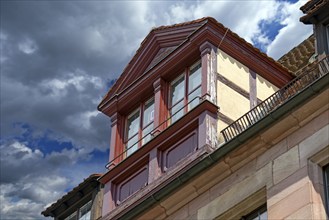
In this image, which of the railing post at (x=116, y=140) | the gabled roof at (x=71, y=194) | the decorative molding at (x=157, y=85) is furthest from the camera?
the gabled roof at (x=71, y=194)

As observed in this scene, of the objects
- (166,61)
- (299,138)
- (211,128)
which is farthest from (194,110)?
(299,138)

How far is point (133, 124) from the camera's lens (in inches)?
909

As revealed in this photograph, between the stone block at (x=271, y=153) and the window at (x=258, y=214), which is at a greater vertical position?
the stone block at (x=271, y=153)

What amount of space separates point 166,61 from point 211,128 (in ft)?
9.27

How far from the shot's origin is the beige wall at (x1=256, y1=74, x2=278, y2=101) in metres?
22.0

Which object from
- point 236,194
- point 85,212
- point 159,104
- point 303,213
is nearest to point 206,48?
point 159,104

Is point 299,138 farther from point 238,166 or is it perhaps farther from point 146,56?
point 146,56

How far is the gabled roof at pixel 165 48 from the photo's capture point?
21.8 metres

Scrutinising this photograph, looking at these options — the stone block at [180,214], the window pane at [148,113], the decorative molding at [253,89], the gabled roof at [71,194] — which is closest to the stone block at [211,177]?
the stone block at [180,214]

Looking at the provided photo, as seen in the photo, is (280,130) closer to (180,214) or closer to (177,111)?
(180,214)

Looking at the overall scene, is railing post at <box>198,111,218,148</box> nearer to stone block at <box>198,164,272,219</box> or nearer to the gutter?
the gutter

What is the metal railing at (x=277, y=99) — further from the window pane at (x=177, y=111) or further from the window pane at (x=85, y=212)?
the window pane at (x=85, y=212)

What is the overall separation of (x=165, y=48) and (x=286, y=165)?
705 centimetres

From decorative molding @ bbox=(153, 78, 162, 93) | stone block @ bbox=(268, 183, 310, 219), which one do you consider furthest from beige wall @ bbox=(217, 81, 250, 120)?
stone block @ bbox=(268, 183, 310, 219)
